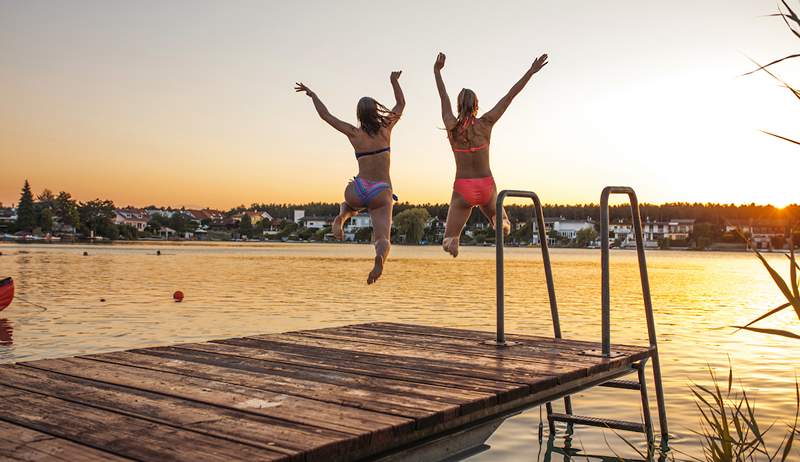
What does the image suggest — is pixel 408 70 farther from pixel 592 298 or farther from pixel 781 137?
pixel 592 298

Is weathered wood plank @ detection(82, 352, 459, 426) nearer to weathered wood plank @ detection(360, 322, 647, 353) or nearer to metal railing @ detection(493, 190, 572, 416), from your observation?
metal railing @ detection(493, 190, 572, 416)

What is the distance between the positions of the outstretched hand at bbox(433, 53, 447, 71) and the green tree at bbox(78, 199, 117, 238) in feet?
609

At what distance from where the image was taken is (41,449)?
410 cm

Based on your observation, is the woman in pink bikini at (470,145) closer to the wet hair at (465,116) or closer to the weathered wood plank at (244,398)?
the wet hair at (465,116)

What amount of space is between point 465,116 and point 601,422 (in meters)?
3.75

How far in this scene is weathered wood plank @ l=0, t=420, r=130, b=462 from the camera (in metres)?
3.93

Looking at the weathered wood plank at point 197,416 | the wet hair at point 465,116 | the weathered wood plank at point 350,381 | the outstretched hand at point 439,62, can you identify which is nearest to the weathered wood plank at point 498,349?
the weathered wood plank at point 350,381

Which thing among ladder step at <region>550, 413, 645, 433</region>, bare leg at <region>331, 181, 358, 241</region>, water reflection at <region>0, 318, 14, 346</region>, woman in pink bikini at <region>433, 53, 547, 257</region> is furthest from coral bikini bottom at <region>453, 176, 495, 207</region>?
water reflection at <region>0, 318, 14, 346</region>

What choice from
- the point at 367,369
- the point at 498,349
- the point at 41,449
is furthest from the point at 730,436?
the point at 41,449

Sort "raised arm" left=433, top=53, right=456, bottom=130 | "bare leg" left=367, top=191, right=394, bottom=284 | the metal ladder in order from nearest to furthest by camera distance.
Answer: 1. "bare leg" left=367, top=191, right=394, bottom=284
2. "raised arm" left=433, top=53, right=456, bottom=130
3. the metal ladder

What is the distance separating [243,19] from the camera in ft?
59.6

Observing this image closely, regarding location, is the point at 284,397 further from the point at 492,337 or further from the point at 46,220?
the point at 46,220

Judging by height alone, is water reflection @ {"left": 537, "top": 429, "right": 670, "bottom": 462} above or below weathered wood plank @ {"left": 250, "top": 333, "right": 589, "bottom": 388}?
below

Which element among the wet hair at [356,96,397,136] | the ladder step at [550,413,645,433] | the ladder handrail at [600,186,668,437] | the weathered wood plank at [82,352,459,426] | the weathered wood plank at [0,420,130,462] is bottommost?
the ladder step at [550,413,645,433]
